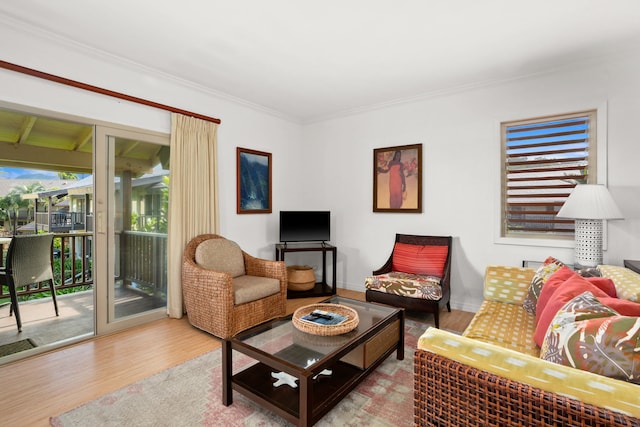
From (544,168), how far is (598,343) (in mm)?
2808

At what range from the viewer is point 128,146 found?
3.15 metres

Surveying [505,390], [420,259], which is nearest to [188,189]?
[420,259]

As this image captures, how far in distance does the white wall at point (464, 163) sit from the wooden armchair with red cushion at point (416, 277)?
0.79 ft

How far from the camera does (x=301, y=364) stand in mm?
1683

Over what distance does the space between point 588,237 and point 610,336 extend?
2232 millimetres

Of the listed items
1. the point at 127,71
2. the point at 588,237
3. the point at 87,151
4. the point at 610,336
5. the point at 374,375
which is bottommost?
the point at 374,375

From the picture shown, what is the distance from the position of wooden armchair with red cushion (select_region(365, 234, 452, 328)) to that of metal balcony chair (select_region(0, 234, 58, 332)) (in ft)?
10.8

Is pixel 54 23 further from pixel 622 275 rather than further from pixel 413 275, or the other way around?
pixel 622 275

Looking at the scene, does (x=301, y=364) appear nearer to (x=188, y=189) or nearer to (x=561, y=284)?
(x=561, y=284)

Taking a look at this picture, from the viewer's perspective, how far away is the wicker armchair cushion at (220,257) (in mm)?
3254

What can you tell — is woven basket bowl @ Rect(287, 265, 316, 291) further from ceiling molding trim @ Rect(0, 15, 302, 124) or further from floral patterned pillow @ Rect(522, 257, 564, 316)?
floral patterned pillow @ Rect(522, 257, 564, 316)

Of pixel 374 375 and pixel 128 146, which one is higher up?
pixel 128 146

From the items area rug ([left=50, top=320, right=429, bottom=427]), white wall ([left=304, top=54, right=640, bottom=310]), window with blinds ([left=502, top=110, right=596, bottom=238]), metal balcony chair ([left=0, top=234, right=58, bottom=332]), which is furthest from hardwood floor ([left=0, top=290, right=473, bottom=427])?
window with blinds ([left=502, top=110, right=596, bottom=238])

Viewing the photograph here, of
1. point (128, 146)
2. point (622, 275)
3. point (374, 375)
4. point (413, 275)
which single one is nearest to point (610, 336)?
point (622, 275)
